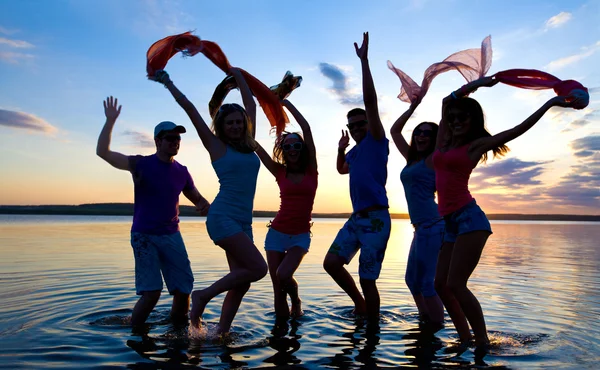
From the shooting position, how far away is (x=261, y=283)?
10273mm

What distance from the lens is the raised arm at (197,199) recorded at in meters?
7.13

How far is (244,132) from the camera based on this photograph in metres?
5.69

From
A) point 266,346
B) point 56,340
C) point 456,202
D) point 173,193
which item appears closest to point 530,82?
point 456,202

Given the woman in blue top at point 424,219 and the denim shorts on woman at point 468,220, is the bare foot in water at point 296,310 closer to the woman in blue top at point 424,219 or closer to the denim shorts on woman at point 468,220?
the woman in blue top at point 424,219

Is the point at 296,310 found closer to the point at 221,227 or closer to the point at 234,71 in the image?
the point at 221,227

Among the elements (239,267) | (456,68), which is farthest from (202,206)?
(456,68)

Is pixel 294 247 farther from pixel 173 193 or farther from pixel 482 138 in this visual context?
pixel 482 138

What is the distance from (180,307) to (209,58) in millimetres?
3520

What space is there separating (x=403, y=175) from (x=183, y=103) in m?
3.17

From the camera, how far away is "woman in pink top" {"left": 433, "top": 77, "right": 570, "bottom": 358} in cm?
506

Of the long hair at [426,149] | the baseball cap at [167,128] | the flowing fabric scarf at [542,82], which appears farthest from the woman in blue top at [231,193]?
the flowing fabric scarf at [542,82]

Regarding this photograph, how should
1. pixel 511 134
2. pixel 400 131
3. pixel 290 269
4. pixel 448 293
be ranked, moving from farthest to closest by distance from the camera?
pixel 400 131 < pixel 290 269 < pixel 448 293 < pixel 511 134

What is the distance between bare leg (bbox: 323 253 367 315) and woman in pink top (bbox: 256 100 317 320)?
39 centimetres

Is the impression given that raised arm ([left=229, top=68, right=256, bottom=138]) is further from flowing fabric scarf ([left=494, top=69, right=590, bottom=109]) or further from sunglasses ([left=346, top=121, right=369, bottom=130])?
flowing fabric scarf ([left=494, top=69, right=590, bottom=109])
